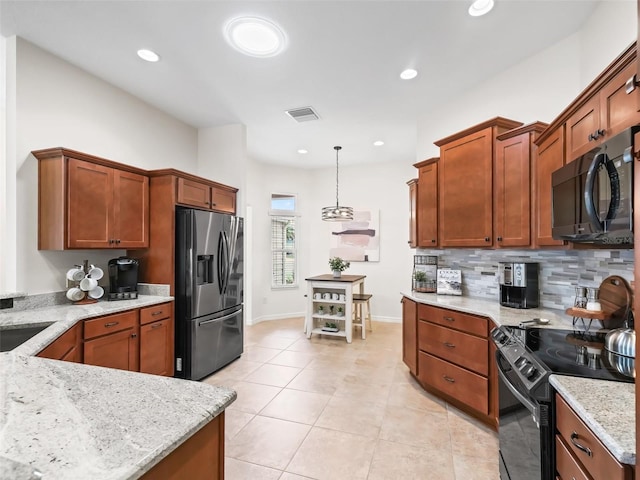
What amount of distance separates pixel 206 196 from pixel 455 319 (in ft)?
9.30

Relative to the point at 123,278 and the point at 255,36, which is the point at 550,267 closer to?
the point at 255,36

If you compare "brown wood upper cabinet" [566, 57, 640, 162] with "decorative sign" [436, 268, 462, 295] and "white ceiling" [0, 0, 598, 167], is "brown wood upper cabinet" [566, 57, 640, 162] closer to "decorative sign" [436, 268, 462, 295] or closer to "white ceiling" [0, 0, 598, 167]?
"white ceiling" [0, 0, 598, 167]

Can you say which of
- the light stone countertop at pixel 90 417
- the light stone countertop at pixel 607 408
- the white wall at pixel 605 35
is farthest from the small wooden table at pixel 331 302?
the light stone countertop at pixel 90 417

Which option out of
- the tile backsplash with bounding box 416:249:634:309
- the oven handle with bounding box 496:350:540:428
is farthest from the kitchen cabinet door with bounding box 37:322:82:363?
the tile backsplash with bounding box 416:249:634:309

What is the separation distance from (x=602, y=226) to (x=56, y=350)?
9.89ft

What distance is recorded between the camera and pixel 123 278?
299 cm

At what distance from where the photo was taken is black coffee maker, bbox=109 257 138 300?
2924 millimetres

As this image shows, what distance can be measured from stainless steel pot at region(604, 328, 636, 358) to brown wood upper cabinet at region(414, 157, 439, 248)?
1818 mm

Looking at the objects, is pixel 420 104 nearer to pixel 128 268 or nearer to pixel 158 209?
pixel 158 209

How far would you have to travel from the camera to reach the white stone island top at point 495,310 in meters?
2.11

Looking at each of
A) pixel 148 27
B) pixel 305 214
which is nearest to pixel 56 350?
pixel 148 27

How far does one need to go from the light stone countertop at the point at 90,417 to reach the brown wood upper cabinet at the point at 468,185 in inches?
99.1

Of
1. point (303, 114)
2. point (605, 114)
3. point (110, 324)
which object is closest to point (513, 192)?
point (605, 114)

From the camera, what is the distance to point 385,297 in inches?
233
